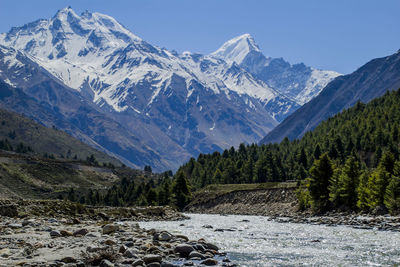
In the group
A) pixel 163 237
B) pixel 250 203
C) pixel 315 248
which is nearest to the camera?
pixel 163 237

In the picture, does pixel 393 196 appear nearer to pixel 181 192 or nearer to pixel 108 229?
pixel 108 229

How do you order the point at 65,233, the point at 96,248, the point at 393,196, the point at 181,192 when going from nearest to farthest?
the point at 96,248 < the point at 65,233 < the point at 393,196 < the point at 181,192

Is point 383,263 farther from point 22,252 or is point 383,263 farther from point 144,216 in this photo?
point 144,216

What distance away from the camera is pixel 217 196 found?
6407 inches

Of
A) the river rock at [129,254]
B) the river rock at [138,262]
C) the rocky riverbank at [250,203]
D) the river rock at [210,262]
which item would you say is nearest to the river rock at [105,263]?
the river rock at [138,262]

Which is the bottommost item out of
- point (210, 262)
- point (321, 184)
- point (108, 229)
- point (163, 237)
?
point (210, 262)

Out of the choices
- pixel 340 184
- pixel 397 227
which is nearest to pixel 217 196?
pixel 340 184

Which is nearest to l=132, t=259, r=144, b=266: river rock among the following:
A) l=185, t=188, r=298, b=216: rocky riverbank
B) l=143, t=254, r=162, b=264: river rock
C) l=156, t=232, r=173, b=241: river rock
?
l=143, t=254, r=162, b=264: river rock

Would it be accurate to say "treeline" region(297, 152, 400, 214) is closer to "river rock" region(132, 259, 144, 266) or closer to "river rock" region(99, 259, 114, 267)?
"river rock" region(132, 259, 144, 266)

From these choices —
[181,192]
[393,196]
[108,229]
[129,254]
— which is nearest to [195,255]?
[129,254]

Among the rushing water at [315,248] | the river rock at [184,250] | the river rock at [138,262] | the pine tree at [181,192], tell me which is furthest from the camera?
the pine tree at [181,192]

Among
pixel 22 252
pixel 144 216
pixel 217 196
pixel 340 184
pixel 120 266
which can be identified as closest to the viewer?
pixel 120 266

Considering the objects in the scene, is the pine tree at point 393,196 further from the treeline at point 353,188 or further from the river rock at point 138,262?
the river rock at point 138,262

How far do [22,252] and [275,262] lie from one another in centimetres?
1955
